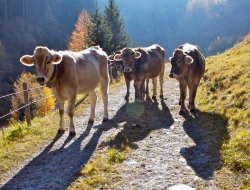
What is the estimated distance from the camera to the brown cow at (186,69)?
40.4ft

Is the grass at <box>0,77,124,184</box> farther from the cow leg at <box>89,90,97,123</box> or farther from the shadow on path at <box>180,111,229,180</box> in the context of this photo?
the shadow on path at <box>180,111,229,180</box>

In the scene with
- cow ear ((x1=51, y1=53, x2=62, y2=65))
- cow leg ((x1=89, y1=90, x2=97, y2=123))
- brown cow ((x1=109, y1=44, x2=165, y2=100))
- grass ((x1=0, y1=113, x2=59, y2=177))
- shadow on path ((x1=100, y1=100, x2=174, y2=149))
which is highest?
cow ear ((x1=51, y1=53, x2=62, y2=65))

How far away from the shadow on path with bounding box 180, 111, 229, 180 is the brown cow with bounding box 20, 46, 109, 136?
301 cm

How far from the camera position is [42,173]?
8.59 meters

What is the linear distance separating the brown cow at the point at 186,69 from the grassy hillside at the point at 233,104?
36.9 inches

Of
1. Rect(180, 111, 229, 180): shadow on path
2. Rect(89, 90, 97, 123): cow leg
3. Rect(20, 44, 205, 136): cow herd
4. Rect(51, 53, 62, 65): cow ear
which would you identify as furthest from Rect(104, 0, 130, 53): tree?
Rect(51, 53, 62, 65): cow ear

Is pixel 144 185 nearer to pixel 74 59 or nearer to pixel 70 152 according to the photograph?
pixel 70 152

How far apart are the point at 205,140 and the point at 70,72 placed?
3.98m

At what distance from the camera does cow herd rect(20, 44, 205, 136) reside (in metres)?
10.0

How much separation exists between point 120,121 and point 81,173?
4454 millimetres

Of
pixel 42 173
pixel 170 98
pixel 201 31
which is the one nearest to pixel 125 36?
pixel 170 98

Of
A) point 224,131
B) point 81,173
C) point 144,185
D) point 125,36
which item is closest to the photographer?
point 144,185

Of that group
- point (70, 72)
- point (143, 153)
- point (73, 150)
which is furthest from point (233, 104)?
point (73, 150)

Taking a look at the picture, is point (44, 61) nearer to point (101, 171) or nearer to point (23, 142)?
point (23, 142)
